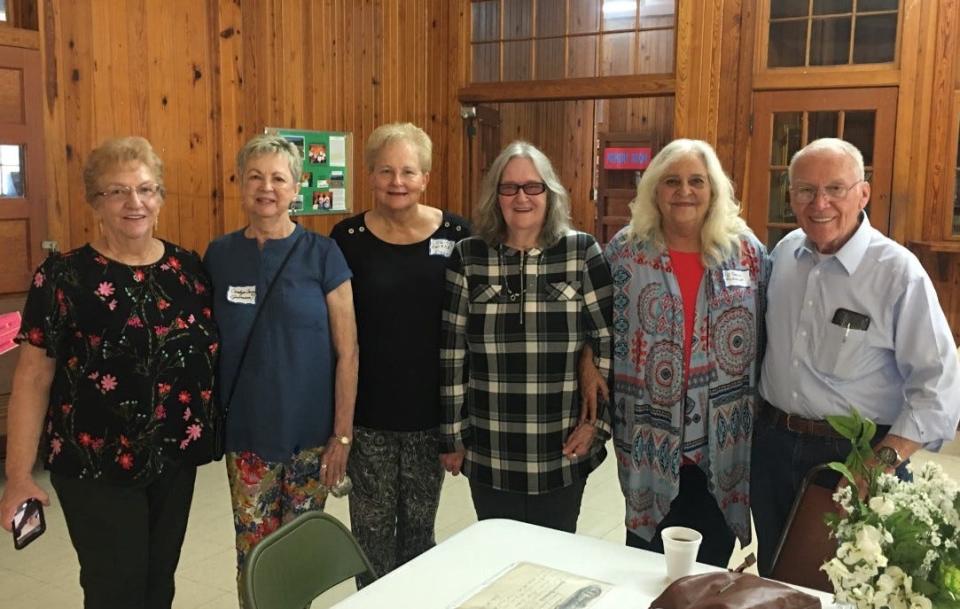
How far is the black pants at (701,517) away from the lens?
2451 millimetres

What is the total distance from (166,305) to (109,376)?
0.70 ft

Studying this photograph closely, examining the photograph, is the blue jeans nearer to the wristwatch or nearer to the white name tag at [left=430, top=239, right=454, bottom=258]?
the wristwatch

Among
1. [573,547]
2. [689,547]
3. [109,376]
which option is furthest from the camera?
[109,376]

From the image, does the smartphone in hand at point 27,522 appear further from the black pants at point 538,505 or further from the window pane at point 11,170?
the window pane at point 11,170

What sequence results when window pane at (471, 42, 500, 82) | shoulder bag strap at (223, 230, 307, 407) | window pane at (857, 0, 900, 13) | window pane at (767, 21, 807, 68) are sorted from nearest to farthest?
shoulder bag strap at (223, 230, 307, 407)
window pane at (857, 0, 900, 13)
window pane at (767, 21, 807, 68)
window pane at (471, 42, 500, 82)

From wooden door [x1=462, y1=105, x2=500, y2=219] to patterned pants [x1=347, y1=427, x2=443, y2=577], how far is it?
4.25 metres

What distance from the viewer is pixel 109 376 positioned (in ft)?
6.75

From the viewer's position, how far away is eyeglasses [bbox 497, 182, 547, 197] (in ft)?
7.70

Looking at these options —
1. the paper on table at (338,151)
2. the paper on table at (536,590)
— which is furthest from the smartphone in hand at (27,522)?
the paper on table at (338,151)

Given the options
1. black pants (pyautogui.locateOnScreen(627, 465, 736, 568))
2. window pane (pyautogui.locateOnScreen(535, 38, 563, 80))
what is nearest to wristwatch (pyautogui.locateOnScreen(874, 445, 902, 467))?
black pants (pyautogui.locateOnScreen(627, 465, 736, 568))

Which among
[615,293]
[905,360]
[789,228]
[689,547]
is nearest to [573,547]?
[689,547]

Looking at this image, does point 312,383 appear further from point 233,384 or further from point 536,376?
point 536,376

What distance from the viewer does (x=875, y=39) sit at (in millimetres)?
5434

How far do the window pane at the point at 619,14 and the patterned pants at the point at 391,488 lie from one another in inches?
177
